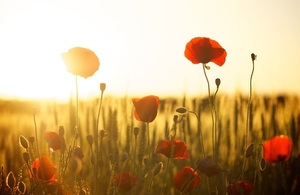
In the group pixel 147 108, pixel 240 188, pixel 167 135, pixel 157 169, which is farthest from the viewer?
pixel 167 135

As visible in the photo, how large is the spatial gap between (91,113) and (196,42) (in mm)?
884

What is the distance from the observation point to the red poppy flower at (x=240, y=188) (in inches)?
73.4

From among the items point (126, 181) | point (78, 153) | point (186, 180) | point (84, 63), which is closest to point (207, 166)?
point (186, 180)

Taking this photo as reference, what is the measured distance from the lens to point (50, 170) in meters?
1.89

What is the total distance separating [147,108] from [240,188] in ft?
1.60

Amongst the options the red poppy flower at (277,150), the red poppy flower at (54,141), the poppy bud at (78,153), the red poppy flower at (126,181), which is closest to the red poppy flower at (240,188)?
the red poppy flower at (277,150)

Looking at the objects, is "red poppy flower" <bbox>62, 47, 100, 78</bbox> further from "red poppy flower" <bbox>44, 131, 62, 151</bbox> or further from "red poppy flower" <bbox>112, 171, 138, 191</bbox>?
"red poppy flower" <bbox>112, 171, 138, 191</bbox>

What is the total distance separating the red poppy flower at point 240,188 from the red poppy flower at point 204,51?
2.02 ft

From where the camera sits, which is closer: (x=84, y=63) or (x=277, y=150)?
(x=277, y=150)

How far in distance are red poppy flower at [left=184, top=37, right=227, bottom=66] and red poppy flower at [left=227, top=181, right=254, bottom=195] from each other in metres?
0.62

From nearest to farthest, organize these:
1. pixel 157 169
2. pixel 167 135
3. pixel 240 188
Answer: pixel 240 188 < pixel 157 169 < pixel 167 135

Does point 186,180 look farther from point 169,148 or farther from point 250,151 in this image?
point 250,151

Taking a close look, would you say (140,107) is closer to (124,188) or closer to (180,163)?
(124,188)

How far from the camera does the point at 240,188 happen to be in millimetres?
1841
